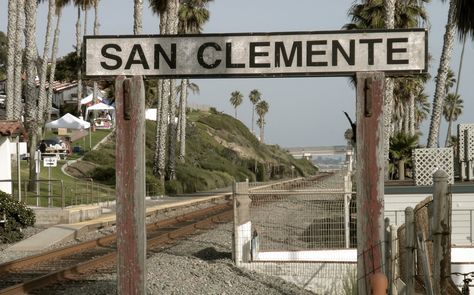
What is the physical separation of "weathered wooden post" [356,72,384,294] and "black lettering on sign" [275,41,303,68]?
712mm

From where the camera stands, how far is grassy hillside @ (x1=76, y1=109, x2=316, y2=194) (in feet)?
192

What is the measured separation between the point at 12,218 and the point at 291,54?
661 inches

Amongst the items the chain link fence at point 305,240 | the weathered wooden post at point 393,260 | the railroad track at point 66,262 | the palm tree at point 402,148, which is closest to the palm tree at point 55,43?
the palm tree at point 402,148

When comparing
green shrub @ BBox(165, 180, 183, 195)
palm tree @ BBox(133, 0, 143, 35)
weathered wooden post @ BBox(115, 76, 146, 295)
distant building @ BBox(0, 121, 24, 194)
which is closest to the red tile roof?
distant building @ BBox(0, 121, 24, 194)

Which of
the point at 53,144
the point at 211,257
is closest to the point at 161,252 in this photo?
the point at 211,257

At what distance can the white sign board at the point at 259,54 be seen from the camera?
32.1 feet

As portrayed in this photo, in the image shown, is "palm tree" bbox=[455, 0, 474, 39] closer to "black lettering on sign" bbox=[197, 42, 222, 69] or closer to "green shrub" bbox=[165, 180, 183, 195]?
"black lettering on sign" bbox=[197, 42, 222, 69]

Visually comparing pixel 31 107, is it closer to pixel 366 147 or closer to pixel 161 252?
pixel 161 252

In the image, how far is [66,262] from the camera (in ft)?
63.5

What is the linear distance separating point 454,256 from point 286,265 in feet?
12.0

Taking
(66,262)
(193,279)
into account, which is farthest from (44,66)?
(193,279)

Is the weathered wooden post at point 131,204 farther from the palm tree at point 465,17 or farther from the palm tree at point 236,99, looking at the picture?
the palm tree at point 236,99

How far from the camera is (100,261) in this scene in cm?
1869

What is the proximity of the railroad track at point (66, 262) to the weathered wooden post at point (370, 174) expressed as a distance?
6413mm
